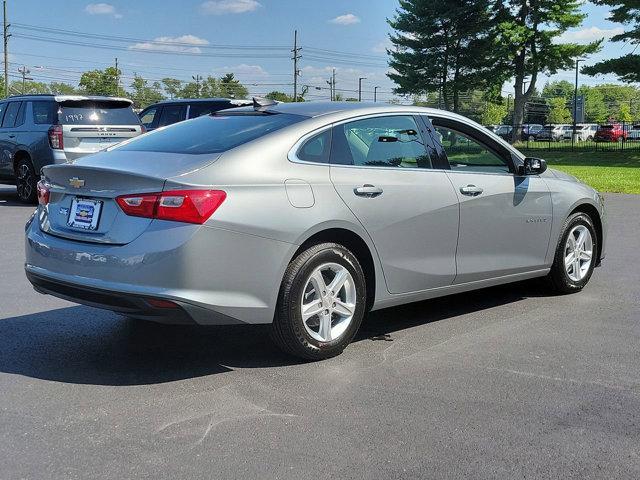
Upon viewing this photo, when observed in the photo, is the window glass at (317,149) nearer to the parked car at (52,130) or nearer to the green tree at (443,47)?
the parked car at (52,130)

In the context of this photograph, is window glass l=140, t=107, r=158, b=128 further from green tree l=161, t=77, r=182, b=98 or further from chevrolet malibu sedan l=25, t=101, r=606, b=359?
green tree l=161, t=77, r=182, b=98

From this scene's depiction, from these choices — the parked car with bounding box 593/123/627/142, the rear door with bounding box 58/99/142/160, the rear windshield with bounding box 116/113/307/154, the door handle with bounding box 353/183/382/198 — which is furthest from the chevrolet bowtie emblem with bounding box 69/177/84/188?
the parked car with bounding box 593/123/627/142

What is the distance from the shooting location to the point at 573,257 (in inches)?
253

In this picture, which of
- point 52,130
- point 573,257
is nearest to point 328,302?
point 573,257

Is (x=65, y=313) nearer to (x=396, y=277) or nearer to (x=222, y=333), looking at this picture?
(x=222, y=333)

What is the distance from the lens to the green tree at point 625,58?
101ft

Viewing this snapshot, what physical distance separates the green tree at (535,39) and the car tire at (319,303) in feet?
141

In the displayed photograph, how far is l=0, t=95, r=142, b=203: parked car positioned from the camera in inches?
503

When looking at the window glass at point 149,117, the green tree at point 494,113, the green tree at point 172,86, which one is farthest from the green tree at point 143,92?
the window glass at point 149,117

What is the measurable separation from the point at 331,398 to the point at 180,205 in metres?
1.33

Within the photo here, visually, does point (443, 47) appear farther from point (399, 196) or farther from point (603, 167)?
point (399, 196)

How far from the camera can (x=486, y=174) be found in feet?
18.3

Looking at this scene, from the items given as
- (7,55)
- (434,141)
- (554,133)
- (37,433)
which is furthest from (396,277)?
(7,55)

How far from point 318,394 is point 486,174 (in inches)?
98.7
